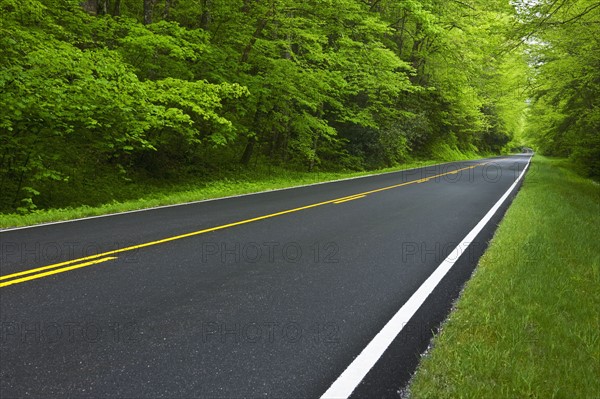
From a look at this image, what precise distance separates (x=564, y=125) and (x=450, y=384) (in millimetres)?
26515

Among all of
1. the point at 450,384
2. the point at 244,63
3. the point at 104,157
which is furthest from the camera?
the point at 244,63

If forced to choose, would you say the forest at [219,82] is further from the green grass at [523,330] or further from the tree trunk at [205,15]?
the green grass at [523,330]

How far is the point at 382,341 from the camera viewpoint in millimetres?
3615

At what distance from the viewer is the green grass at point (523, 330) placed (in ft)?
9.30

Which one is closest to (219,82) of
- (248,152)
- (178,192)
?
(178,192)

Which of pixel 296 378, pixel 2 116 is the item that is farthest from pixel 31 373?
pixel 2 116

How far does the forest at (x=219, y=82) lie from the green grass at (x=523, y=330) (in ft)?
24.3

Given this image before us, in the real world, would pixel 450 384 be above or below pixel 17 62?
below

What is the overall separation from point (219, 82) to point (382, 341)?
1422 cm

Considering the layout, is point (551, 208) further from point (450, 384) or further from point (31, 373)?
point (31, 373)

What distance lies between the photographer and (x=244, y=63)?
1695cm

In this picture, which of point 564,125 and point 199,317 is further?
point 564,125

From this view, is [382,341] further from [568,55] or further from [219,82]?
[568,55]

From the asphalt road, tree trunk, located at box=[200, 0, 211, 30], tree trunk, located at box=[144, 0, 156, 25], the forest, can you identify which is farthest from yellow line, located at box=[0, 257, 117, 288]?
tree trunk, located at box=[200, 0, 211, 30]
